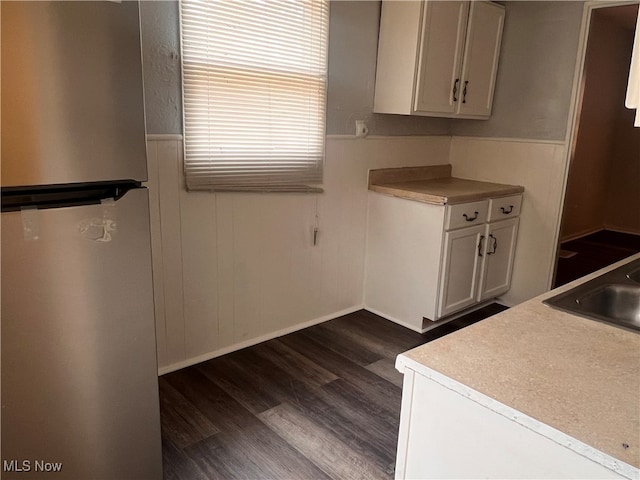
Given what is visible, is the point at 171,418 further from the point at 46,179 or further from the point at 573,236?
the point at 573,236

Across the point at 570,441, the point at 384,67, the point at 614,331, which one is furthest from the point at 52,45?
the point at 384,67

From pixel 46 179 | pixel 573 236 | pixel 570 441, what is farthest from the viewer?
pixel 573 236

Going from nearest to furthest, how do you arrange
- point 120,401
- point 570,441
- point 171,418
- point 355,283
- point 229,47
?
1. point 570,441
2. point 120,401
3. point 171,418
4. point 229,47
5. point 355,283

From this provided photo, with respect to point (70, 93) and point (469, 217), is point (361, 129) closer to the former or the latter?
point (469, 217)

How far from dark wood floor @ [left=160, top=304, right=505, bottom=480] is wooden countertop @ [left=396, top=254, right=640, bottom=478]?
1.01m

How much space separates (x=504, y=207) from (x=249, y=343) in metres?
1.87

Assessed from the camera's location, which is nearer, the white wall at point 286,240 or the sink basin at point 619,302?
the sink basin at point 619,302

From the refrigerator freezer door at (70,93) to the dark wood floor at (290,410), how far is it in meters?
1.21

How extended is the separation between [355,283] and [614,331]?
225cm

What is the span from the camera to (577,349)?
1.04 meters

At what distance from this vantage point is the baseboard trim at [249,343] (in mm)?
2521

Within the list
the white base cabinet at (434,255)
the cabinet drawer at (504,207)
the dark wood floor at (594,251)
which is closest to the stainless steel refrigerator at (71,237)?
the white base cabinet at (434,255)

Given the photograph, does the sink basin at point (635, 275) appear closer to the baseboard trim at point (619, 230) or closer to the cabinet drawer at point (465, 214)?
the cabinet drawer at point (465, 214)

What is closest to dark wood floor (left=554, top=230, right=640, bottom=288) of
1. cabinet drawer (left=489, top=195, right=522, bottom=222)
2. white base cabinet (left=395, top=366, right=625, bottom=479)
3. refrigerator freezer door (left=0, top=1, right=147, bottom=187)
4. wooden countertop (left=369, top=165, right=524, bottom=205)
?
cabinet drawer (left=489, top=195, right=522, bottom=222)
